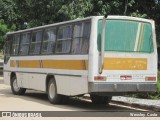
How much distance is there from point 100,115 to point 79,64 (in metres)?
2.20

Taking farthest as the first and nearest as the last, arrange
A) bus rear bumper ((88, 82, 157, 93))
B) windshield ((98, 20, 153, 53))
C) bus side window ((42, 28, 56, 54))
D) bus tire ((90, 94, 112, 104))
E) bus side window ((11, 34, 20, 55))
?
1. bus side window ((11, 34, 20, 55))
2. bus side window ((42, 28, 56, 54))
3. bus tire ((90, 94, 112, 104))
4. windshield ((98, 20, 153, 53))
5. bus rear bumper ((88, 82, 157, 93))

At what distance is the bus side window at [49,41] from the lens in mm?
18252

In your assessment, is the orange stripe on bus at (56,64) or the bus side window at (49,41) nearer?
the orange stripe on bus at (56,64)

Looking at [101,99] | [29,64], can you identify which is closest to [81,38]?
[101,99]

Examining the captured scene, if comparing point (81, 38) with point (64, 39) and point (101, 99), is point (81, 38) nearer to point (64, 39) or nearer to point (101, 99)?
point (64, 39)

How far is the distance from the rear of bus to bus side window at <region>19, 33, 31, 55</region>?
237 inches

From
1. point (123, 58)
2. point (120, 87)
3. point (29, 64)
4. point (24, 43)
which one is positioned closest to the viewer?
point (120, 87)

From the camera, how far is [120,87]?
15453 mm

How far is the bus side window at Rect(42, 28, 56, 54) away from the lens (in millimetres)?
18252

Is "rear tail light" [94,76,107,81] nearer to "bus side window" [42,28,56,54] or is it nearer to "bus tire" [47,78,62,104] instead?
"bus tire" [47,78,62,104]

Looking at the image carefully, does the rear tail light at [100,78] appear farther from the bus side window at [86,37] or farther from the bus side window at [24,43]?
the bus side window at [24,43]

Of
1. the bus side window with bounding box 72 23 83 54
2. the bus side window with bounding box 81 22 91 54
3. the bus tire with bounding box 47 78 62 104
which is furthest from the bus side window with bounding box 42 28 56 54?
Result: the bus side window with bounding box 81 22 91 54

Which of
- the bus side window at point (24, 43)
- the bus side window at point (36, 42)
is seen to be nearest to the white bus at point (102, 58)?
the bus side window at point (36, 42)

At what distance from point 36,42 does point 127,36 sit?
205 inches
